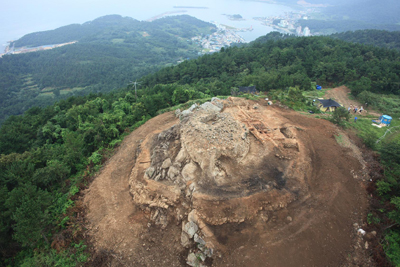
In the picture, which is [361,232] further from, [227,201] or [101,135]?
[101,135]

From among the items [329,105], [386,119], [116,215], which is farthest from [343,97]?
[116,215]

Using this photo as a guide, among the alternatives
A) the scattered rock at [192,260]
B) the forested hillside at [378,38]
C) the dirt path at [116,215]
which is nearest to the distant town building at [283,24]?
the forested hillside at [378,38]

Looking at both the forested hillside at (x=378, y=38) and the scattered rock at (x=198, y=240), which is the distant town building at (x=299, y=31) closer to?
the forested hillside at (x=378, y=38)

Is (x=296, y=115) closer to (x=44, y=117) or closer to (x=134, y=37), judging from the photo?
(x=44, y=117)

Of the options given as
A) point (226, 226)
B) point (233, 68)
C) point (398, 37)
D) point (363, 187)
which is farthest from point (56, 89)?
point (398, 37)

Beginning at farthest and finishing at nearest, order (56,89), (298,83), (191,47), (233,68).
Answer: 1. (191,47)
2. (56,89)
3. (233,68)
4. (298,83)

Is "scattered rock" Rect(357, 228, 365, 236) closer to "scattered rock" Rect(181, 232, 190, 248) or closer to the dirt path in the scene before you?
"scattered rock" Rect(181, 232, 190, 248)

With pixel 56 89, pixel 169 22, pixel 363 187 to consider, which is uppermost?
pixel 169 22
